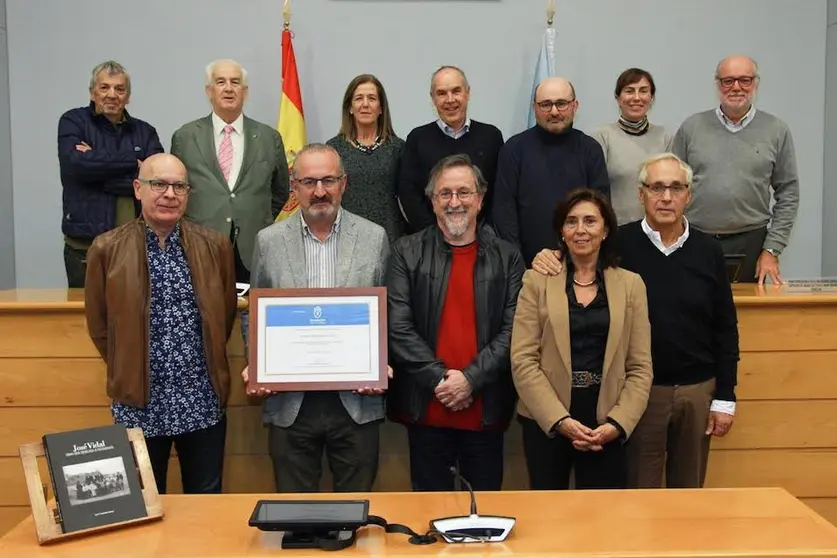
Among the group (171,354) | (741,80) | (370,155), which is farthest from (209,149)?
(741,80)

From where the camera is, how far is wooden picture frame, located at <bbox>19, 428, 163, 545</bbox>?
194cm

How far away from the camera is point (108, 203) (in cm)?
420

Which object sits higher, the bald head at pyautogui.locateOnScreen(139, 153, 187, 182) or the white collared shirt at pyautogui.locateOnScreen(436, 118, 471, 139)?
the white collared shirt at pyautogui.locateOnScreen(436, 118, 471, 139)

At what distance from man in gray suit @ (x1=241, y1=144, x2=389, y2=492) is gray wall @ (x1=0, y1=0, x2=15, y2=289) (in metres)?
3.23

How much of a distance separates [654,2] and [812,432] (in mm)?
3319

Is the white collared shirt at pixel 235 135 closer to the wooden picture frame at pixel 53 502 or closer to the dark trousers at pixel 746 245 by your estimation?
the wooden picture frame at pixel 53 502

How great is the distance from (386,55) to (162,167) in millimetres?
3095

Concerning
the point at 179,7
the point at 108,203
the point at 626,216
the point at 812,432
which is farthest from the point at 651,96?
the point at 179,7

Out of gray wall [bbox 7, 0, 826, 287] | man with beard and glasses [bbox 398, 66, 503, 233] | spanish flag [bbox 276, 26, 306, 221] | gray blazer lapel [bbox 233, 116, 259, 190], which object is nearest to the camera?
man with beard and glasses [bbox 398, 66, 503, 233]

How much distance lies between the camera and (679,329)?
300 centimetres

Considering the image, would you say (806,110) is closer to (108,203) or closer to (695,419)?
(695,419)

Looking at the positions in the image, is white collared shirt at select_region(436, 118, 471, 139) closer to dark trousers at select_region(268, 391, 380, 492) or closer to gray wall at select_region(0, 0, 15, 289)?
dark trousers at select_region(268, 391, 380, 492)

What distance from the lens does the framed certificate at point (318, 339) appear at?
2.82m

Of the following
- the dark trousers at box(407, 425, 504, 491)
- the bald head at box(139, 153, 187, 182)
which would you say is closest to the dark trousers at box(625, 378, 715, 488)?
the dark trousers at box(407, 425, 504, 491)
